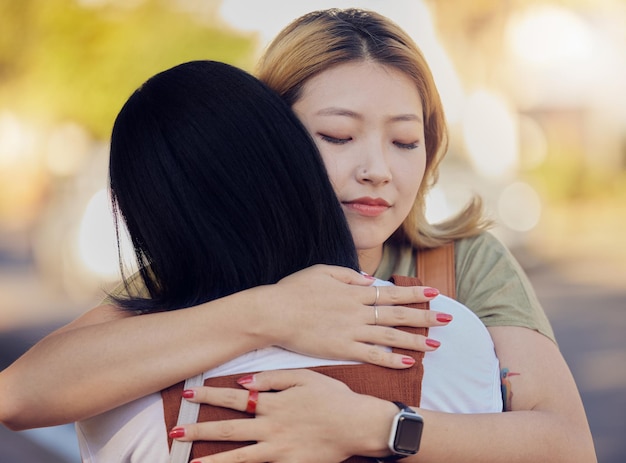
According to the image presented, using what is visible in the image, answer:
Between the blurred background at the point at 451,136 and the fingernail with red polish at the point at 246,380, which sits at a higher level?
the blurred background at the point at 451,136

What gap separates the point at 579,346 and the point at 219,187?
855cm

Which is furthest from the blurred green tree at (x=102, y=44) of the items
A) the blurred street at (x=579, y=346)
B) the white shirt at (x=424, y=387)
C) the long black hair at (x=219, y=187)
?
the white shirt at (x=424, y=387)

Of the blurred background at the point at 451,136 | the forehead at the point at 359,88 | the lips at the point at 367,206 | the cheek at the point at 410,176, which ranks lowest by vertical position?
the lips at the point at 367,206

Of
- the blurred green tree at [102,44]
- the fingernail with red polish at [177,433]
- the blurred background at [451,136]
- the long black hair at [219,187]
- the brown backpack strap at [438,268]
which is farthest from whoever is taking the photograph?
the blurred green tree at [102,44]

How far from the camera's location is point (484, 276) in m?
2.82

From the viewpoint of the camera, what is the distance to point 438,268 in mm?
2926

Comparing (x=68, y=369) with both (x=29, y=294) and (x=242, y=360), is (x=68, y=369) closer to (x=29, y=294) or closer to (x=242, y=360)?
(x=242, y=360)

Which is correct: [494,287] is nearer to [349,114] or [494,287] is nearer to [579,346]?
[349,114]

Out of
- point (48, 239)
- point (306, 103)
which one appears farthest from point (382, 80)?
point (48, 239)

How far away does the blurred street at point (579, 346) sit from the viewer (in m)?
6.43

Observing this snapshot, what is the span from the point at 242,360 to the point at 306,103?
3.04ft

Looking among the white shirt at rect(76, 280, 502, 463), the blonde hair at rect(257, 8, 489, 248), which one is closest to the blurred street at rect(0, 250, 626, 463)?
the blonde hair at rect(257, 8, 489, 248)

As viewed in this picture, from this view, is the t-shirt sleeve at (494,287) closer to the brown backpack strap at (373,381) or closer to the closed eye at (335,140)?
the closed eye at (335,140)

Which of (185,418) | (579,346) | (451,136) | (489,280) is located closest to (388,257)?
(489,280)
